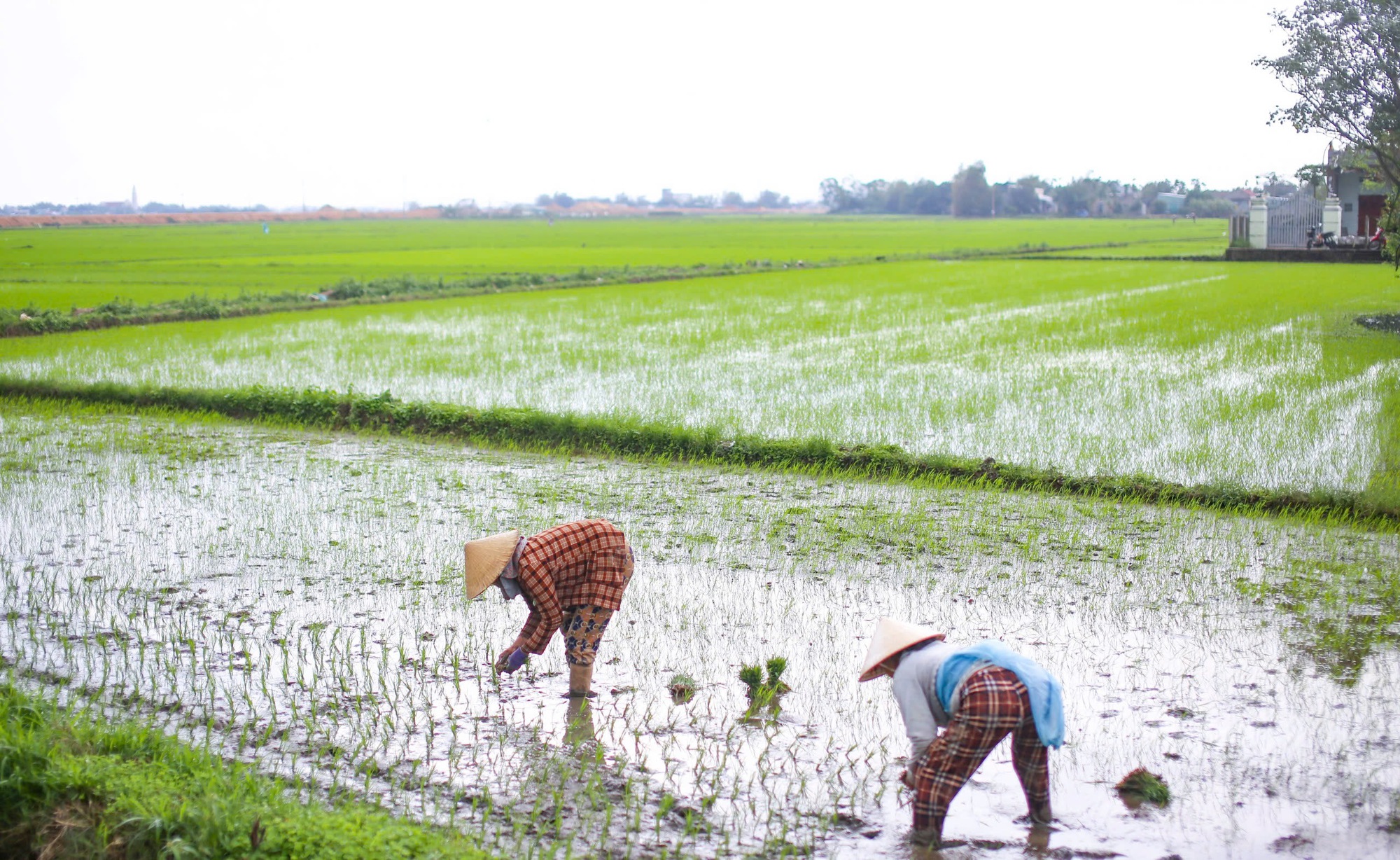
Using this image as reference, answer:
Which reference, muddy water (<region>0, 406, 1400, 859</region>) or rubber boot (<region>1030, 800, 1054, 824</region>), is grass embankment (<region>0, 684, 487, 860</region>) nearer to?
muddy water (<region>0, 406, 1400, 859</region>)

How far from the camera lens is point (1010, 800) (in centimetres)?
304

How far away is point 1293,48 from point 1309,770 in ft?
48.7

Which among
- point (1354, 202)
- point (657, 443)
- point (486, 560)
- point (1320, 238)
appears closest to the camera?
point (486, 560)

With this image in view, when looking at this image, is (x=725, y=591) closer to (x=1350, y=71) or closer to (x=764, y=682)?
(x=764, y=682)

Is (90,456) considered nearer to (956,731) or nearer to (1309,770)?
(956,731)

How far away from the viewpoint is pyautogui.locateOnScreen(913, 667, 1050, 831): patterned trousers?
2639 millimetres

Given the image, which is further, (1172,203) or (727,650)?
(1172,203)

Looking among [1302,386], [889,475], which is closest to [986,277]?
[1302,386]

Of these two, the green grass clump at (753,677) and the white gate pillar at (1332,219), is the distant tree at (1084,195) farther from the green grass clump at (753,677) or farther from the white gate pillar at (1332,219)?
the green grass clump at (753,677)

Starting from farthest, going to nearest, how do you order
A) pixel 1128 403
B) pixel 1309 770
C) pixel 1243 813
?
pixel 1128 403 → pixel 1309 770 → pixel 1243 813

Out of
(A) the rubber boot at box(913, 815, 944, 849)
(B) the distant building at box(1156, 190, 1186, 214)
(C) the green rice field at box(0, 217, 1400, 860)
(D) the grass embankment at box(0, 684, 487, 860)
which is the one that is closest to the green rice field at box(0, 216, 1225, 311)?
(C) the green rice field at box(0, 217, 1400, 860)

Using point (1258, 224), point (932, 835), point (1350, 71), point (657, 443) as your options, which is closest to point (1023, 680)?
→ point (932, 835)

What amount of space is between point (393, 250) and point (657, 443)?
3351 cm

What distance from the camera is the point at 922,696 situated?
2781 millimetres
